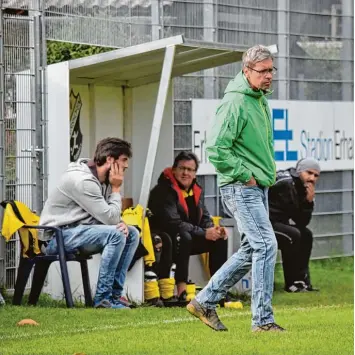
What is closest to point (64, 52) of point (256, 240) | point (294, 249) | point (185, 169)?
point (294, 249)

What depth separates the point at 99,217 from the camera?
10.6m

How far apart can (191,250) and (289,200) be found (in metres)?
1.63

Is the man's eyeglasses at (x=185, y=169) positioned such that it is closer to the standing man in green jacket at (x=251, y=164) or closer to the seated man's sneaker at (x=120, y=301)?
Result: the seated man's sneaker at (x=120, y=301)

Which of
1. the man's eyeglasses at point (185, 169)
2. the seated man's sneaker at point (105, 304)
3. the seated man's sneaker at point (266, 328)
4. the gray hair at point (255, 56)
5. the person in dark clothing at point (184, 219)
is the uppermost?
the gray hair at point (255, 56)

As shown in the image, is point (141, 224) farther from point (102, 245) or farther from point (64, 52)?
point (64, 52)

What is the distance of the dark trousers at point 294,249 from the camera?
42.1ft

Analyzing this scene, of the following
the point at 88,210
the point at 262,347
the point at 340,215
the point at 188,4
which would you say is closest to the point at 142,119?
the point at 188,4

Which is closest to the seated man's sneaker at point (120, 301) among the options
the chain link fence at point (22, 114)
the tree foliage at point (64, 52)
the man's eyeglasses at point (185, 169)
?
the chain link fence at point (22, 114)

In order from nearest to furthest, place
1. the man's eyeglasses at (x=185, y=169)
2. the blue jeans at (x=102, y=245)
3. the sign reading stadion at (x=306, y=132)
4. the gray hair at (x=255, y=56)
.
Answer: the gray hair at (x=255, y=56) < the blue jeans at (x=102, y=245) < the man's eyeglasses at (x=185, y=169) < the sign reading stadion at (x=306, y=132)

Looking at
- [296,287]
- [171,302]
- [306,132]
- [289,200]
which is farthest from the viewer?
[306,132]

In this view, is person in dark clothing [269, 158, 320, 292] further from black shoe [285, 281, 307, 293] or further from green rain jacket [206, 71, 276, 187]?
green rain jacket [206, 71, 276, 187]

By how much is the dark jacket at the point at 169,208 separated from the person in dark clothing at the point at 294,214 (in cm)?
122

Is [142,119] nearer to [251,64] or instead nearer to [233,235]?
[233,235]

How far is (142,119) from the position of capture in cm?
1298
